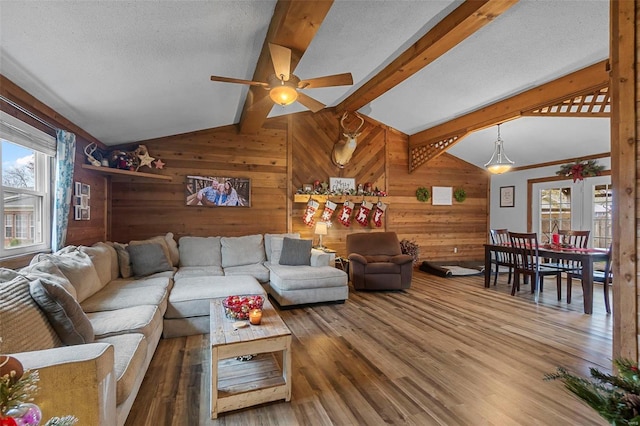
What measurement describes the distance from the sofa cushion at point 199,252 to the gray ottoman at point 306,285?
94cm

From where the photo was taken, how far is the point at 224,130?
16.5 ft

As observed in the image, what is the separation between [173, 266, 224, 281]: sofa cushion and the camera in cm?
361

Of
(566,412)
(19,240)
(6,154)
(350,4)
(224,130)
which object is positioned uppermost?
(350,4)

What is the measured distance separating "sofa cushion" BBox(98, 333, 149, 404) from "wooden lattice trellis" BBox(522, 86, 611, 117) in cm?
479

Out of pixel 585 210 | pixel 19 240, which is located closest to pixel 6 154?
pixel 19 240

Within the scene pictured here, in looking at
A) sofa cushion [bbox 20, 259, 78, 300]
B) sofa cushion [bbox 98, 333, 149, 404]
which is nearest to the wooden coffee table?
sofa cushion [bbox 98, 333, 149, 404]

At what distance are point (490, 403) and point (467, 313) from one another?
1809 millimetres

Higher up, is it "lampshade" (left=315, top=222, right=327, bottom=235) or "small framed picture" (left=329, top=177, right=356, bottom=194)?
"small framed picture" (left=329, top=177, right=356, bottom=194)

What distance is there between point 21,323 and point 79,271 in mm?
1181

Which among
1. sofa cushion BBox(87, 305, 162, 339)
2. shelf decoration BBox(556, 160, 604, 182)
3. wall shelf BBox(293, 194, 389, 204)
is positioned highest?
shelf decoration BBox(556, 160, 604, 182)

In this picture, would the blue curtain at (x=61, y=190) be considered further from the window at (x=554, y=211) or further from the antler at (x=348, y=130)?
the window at (x=554, y=211)

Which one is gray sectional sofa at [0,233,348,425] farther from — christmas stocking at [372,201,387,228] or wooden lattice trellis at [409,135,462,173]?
wooden lattice trellis at [409,135,462,173]

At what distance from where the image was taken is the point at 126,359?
1.62 meters

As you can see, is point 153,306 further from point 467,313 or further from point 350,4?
point 467,313
